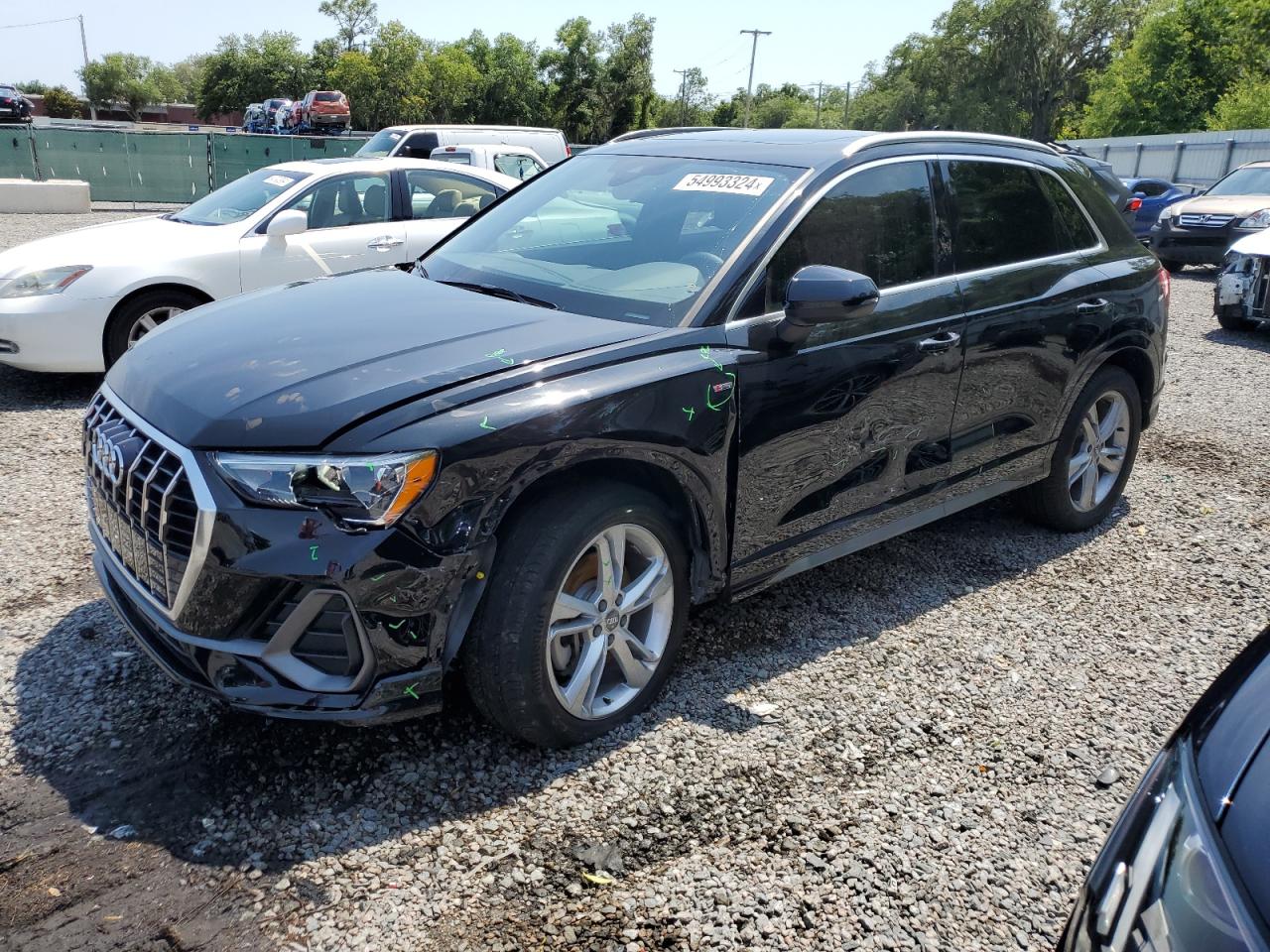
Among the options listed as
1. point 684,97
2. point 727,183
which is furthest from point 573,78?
point 727,183

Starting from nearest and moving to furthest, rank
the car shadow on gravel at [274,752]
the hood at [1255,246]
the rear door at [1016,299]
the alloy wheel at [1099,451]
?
the car shadow on gravel at [274,752] → the rear door at [1016,299] → the alloy wheel at [1099,451] → the hood at [1255,246]

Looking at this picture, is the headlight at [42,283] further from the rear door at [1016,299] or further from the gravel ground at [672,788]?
the rear door at [1016,299]

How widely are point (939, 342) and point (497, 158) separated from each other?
10786mm

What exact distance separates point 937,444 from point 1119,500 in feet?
7.16

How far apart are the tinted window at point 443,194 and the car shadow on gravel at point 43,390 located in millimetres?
2720

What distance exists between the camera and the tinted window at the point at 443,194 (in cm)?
809

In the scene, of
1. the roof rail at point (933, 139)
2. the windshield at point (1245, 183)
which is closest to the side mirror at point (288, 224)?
the roof rail at point (933, 139)

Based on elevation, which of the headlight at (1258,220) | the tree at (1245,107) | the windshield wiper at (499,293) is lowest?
the headlight at (1258,220)

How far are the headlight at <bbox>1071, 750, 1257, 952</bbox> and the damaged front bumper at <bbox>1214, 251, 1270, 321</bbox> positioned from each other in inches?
406

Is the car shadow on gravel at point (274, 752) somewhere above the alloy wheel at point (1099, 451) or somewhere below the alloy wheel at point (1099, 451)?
below

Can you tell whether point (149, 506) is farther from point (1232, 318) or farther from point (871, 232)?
point (1232, 318)

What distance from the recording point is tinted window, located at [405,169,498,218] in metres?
8.09

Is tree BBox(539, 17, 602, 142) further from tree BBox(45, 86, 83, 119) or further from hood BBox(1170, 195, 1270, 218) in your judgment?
hood BBox(1170, 195, 1270, 218)

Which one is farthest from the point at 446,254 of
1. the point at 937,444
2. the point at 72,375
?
the point at 72,375
